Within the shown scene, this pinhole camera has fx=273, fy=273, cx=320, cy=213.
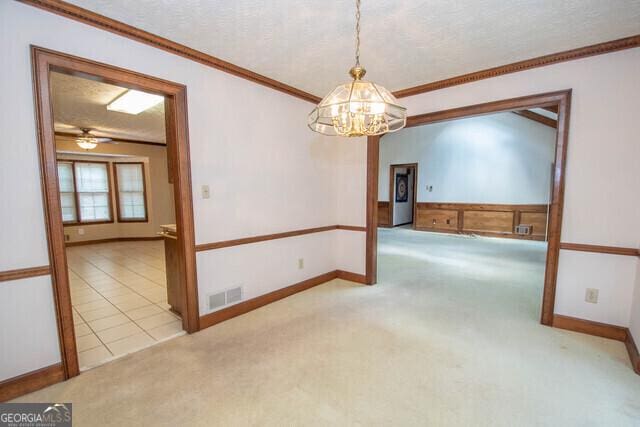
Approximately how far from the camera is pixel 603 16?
1.93 m

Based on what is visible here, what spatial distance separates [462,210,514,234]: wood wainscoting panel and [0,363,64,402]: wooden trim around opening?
8.47m

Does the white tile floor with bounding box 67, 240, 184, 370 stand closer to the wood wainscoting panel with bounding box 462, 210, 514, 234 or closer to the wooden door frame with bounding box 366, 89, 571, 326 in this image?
the wooden door frame with bounding box 366, 89, 571, 326

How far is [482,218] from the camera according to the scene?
756cm

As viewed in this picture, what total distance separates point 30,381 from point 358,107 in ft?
8.79

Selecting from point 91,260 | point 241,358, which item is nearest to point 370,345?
→ point 241,358

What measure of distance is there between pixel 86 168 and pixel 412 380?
8.52 meters

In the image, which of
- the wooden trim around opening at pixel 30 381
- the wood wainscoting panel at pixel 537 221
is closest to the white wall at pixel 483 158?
the wood wainscoting panel at pixel 537 221

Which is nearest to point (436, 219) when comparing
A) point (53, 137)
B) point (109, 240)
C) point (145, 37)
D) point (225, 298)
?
point (225, 298)

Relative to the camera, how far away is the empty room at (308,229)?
5.47ft

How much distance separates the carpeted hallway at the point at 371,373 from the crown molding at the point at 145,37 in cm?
245

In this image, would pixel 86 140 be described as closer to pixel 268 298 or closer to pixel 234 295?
pixel 234 295

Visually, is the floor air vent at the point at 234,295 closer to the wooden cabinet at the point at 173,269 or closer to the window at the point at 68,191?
the wooden cabinet at the point at 173,269

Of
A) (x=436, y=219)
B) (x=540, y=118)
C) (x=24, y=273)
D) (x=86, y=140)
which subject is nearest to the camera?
(x=24, y=273)

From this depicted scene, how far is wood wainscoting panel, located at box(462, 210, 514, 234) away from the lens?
720cm
